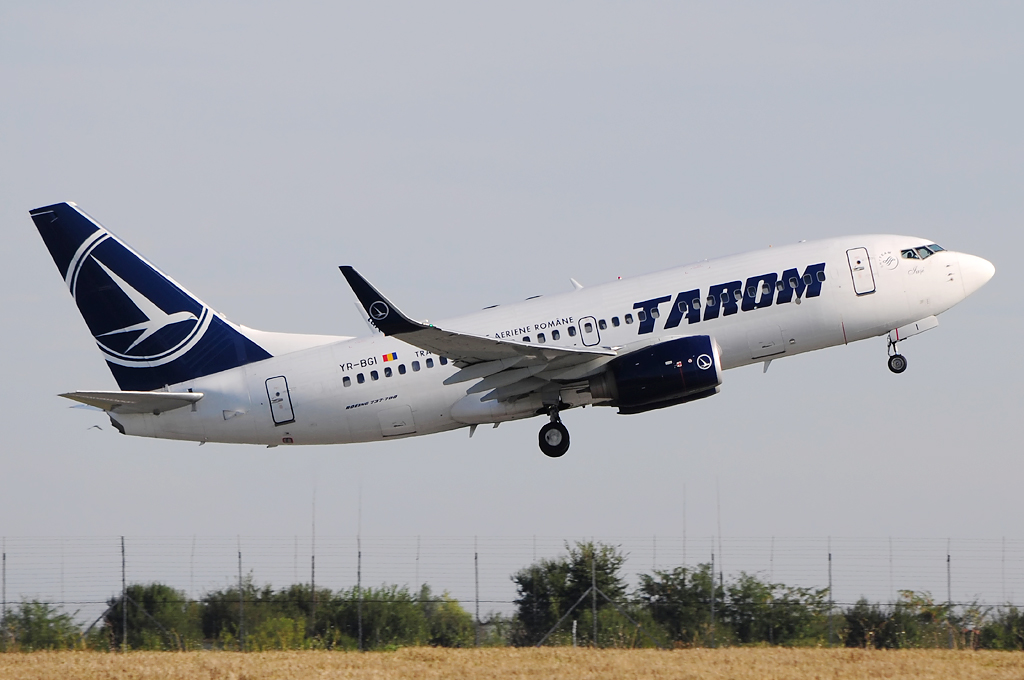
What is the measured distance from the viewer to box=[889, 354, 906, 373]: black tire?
35.3m

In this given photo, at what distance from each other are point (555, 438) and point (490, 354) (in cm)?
382

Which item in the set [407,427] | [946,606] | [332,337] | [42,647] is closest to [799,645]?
[946,606]

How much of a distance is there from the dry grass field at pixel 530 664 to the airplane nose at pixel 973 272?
970 centimetres

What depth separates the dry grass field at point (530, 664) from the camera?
26391 millimetres

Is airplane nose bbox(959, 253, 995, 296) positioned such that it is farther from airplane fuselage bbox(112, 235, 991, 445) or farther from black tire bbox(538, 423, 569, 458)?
black tire bbox(538, 423, 569, 458)

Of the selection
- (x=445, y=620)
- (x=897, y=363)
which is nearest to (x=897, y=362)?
(x=897, y=363)

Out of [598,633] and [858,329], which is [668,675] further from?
[858,329]

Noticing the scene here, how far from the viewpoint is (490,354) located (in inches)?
1270

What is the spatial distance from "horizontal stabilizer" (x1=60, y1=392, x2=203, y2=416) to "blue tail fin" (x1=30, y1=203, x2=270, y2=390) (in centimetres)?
103

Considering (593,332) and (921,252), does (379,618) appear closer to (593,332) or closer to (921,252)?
(593,332)

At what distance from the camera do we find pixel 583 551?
39.6 m

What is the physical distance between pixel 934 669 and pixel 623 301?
38.9 feet

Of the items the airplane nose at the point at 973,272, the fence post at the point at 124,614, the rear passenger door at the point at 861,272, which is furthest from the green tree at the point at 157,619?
the airplane nose at the point at 973,272

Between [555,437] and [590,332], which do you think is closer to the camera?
[590,332]
